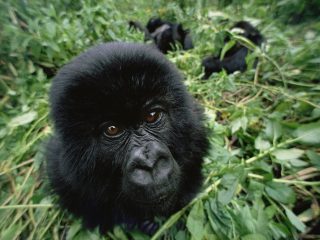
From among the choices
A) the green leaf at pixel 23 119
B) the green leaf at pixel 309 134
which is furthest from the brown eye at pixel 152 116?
the green leaf at pixel 23 119

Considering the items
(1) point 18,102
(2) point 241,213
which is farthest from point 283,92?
(1) point 18,102

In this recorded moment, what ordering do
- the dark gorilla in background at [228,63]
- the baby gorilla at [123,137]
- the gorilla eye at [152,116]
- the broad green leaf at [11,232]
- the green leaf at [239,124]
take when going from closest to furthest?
the baby gorilla at [123,137], the gorilla eye at [152,116], the broad green leaf at [11,232], the green leaf at [239,124], the dark gorilla in background at [228,63]

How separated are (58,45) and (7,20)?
0.50 metres

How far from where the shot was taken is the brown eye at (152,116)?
154cm

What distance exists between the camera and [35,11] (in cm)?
293

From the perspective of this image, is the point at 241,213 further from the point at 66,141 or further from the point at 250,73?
the point at 250,73

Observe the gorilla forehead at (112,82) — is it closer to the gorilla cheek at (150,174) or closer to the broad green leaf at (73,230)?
the gorilla cheek at (150,174)

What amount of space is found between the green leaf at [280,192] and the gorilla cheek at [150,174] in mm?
474

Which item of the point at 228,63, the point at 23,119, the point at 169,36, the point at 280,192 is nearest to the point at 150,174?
the point at 280,192

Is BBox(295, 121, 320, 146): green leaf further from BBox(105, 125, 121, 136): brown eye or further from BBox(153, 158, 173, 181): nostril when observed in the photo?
BBox(105, 125, 121, 136): brown eye

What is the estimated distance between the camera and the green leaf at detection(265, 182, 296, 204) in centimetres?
142

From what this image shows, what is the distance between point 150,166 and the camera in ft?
4.26

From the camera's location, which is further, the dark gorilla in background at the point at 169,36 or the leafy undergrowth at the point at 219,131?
the dark gorilla in background at the point at 169,36

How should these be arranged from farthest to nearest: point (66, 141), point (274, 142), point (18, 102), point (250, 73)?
point (250, 73) < point (18, 102) < point (274, 142) < point (66, 141)
